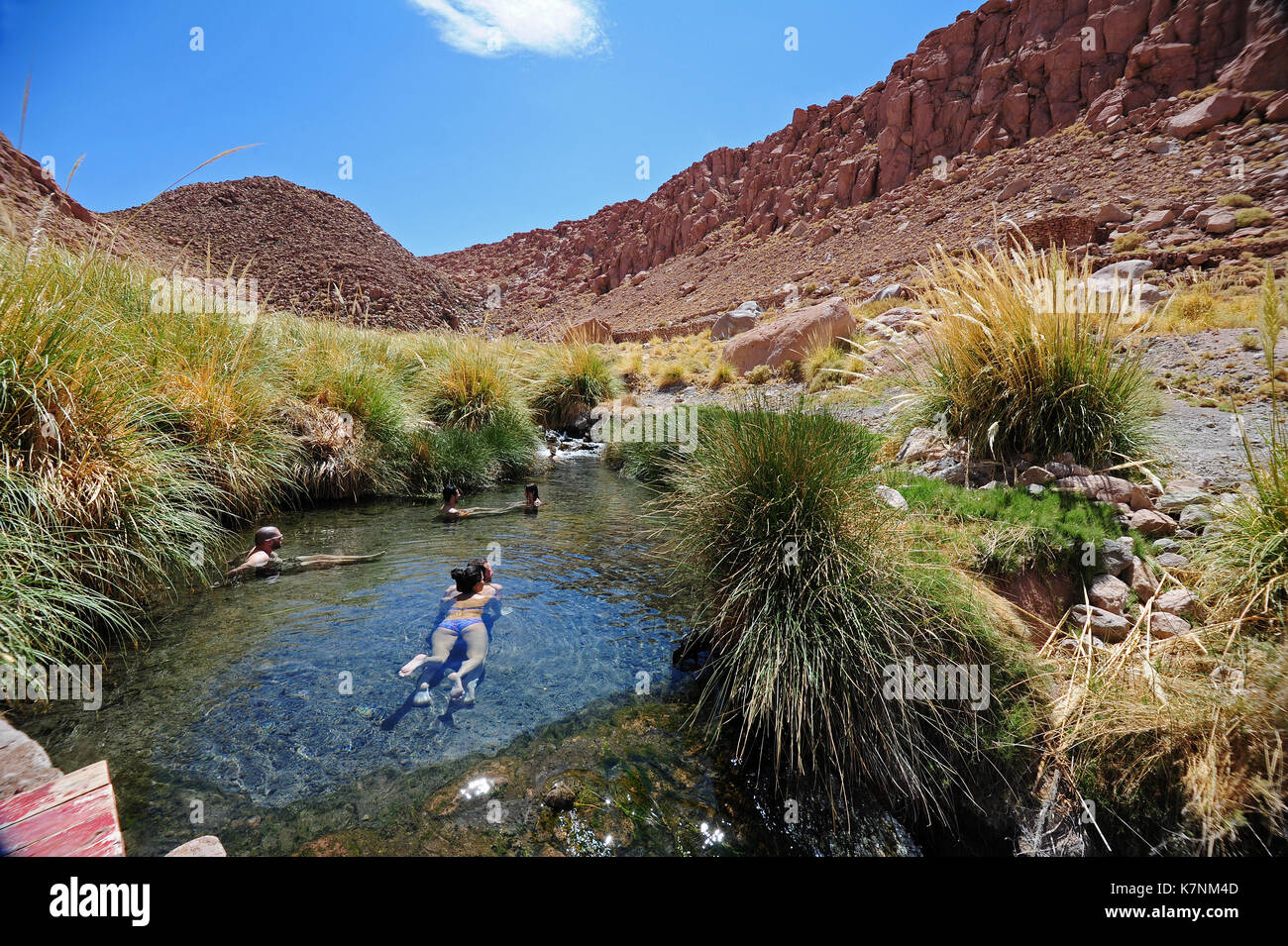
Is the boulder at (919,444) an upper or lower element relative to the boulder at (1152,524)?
upper

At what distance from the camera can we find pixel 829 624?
269 cm

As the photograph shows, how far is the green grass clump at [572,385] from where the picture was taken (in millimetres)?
12656

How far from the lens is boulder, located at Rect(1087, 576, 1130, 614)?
2.93m

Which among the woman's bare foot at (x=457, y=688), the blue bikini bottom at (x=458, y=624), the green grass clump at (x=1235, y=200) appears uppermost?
the green grass clump at (x=1235, y=200)

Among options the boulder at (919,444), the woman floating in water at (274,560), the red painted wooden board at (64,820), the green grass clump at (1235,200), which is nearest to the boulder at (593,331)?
the woman floating in water at (274,560)

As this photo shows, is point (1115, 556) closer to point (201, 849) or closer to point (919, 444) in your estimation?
point (919, 444)

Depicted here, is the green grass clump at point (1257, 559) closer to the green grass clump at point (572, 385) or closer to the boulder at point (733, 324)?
the green grass clump at point (572, 385)

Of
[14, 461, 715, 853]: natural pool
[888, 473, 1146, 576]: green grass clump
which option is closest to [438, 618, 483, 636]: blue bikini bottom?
[14, 461, 715, 853]: natural pool

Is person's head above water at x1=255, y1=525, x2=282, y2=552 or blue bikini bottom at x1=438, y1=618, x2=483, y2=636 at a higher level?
person's head above water at x1=255, y1=525, x2=282, y2=552

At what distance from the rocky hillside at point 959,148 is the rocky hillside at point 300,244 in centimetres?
1128

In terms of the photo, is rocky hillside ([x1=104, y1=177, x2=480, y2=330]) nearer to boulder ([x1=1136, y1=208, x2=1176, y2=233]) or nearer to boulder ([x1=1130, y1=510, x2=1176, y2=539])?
boulder ([x1=1130, y1=510, x2=1176, y2=539])

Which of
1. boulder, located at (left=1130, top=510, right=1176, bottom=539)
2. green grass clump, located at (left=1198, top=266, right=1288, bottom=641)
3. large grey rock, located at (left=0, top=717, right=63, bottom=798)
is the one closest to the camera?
large grey rock, located at (left=0, top=717, right=63, bottom=798)

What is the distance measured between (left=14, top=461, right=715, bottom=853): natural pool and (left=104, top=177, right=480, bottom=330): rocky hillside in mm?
24698
